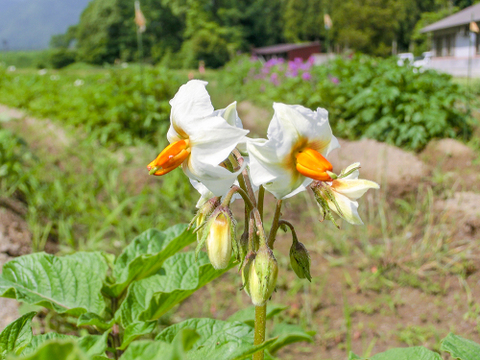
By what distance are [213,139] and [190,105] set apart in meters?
0.09

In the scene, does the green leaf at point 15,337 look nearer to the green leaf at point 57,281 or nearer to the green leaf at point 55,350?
the green leaf at point 57,281

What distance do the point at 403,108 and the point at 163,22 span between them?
152 feet

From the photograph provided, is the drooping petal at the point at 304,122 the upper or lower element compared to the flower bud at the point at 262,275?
upper

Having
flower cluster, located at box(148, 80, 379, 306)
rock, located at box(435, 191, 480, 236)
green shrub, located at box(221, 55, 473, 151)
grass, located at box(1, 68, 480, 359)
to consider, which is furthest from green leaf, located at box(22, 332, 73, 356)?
green shrub, located at box(221, 55, 473, 151)

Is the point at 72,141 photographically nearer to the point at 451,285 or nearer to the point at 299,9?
the point at 451,285

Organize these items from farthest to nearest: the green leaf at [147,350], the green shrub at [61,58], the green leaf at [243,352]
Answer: the green shrub at [61,58], the green leaf at [243,352], the green leaf at [147,350]

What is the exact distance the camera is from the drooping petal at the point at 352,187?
0.77 m

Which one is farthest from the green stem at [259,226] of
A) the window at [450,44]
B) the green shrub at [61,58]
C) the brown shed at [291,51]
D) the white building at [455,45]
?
the green shrub at [61,58]

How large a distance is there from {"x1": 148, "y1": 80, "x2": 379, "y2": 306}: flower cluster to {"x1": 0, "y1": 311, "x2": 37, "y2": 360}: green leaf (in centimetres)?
39

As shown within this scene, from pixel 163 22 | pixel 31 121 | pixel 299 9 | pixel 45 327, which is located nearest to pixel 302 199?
pixel 45 327

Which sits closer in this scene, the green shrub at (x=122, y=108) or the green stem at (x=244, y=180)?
the green stem at (x=244, y=180)

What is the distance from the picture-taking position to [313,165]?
28.5 inches

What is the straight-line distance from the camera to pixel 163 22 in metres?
46.9

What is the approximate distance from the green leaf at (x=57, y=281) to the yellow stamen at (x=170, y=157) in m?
0.52
